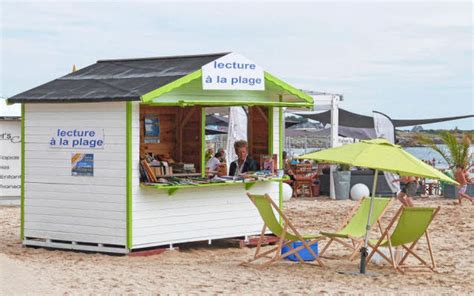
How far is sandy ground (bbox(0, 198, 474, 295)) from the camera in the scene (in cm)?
927

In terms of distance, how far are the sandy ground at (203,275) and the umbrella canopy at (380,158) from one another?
1112 mm

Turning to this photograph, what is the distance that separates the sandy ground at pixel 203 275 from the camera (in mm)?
9273

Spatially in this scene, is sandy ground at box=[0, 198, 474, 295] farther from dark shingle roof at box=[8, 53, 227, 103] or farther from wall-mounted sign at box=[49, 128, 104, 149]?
dark shingle roof at box=[8, 53, 227, 103]

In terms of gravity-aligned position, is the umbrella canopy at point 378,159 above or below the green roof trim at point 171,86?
below

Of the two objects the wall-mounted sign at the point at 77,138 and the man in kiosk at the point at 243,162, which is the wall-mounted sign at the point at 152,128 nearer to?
the man in kiosk at the point at 243,162

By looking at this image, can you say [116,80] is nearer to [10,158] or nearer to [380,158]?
[380,158]

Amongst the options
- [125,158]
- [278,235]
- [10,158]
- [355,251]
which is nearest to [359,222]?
[355,251]

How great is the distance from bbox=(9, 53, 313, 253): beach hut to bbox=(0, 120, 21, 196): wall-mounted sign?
6048 millimetres

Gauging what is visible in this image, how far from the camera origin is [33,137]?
12.3 meters

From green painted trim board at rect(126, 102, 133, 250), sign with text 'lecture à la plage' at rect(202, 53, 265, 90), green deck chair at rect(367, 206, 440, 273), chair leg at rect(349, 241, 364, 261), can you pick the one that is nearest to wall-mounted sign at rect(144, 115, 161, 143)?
sign with text 'lecture à la plage' at rect(202, 53, 265, 90)

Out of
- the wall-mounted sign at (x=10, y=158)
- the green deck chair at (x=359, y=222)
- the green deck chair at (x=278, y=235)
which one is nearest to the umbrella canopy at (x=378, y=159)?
the green deck chair at (x=359, y=222)

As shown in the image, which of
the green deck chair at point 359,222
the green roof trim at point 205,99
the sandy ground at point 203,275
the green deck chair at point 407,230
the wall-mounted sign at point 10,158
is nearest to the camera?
the sandy ground at point 203,275

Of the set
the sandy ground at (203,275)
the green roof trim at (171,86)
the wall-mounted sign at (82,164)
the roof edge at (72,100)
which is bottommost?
the sandy ground at (203,275)

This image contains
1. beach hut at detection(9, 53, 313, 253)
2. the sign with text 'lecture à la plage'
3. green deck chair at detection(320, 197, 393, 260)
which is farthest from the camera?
the sign with text 'lecture à la plage'
